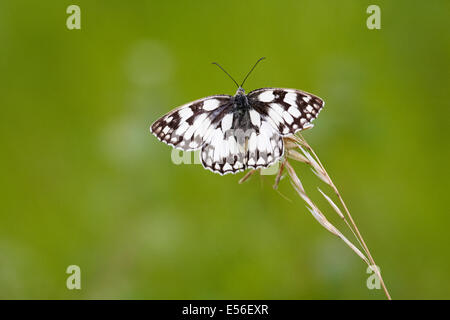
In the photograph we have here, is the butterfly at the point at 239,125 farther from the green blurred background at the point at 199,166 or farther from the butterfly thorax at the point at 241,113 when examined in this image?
the green blurred background at the point at 199,166

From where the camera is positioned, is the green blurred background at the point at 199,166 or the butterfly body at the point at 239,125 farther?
the green blurred background at the point at 199,166

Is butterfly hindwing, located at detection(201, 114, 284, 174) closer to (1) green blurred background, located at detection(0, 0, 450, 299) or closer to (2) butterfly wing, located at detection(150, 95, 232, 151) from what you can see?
(2) butterfly wing, located at detection(150, 95, 232, 151)

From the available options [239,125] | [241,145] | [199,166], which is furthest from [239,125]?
[199,166]

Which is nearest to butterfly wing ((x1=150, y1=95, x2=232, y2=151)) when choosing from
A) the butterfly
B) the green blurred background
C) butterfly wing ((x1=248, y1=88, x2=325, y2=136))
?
the butterfly

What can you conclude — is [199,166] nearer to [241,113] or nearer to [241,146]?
[241,113]

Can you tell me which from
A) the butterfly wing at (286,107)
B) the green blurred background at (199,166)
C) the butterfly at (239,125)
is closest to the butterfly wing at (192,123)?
the butterfly at (239,125)

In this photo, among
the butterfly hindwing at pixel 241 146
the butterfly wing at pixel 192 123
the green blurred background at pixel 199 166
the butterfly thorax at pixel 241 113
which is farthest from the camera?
the green blurred background at pixel 199 166
